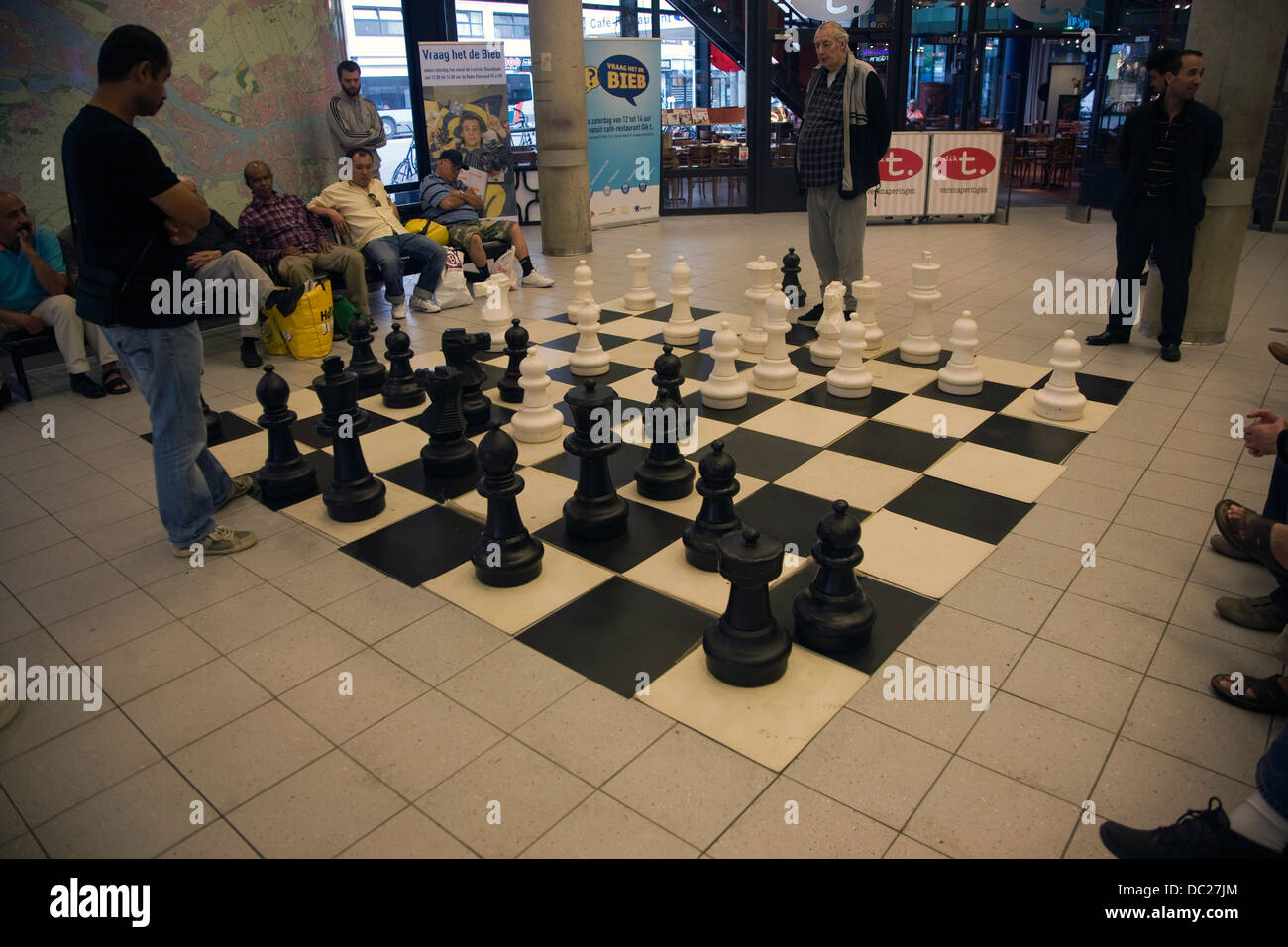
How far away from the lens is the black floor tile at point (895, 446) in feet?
10.2

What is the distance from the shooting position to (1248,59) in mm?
4078

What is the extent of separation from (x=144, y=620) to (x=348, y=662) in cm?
66

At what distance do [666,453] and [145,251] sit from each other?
1.60 m

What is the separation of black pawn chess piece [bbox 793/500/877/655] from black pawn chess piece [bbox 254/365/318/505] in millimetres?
1792

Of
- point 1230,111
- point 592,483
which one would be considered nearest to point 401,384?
point 592,483

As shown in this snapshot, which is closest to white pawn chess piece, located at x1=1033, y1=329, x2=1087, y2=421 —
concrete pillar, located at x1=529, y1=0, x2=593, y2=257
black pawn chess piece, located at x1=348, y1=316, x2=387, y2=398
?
black pawn chess piece, located at x1=348, y1=316, x2=387, y2=398

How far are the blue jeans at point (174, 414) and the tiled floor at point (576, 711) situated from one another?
0.51 ft

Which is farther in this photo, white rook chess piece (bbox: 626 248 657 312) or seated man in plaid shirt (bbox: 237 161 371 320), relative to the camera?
white rook chess piece (bbox: 626 248 657 312)

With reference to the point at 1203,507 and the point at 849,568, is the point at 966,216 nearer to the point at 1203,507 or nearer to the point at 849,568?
the point at 1203,507

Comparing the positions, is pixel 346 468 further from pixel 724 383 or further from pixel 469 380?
pixel 724 383

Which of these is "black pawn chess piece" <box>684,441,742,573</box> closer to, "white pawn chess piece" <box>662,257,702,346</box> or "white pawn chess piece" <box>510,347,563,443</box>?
"white pawn chess piece" <box>510,347,563,443</box>

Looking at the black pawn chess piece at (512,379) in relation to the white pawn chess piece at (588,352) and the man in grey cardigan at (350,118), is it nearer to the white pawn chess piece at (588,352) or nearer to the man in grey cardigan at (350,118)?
the white pawn chess piece at (588,352)

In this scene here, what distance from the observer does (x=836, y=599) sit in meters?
2.08

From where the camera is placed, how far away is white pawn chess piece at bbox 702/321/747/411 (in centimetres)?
353
